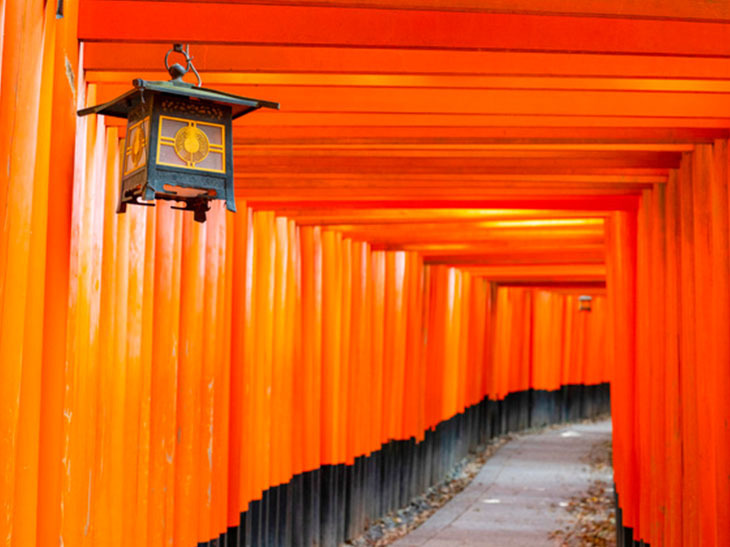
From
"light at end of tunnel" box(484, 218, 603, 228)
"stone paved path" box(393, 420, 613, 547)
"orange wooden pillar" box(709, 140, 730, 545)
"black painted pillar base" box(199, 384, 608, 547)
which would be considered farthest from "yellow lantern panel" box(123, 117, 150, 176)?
"stone paved path" box(393, 420, 613, 547)

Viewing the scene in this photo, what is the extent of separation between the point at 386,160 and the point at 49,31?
3558mm

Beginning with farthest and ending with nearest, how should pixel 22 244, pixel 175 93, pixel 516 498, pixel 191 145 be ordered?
1. pixel 516 498
2. pixel 191 145
3. pixel 175 93
4. pixel 22 244

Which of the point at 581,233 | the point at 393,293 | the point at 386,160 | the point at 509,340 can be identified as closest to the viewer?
the point at 386,160

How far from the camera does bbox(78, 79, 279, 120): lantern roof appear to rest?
346 cm

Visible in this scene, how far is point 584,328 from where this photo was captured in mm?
25703

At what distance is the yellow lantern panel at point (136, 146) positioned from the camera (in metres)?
3.56

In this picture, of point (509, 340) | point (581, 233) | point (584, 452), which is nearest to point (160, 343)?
point (581, 233)

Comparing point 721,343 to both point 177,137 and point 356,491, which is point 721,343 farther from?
point 356,491

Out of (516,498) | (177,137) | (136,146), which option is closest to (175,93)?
(177,137)

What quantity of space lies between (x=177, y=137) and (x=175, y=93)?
0.54 feet

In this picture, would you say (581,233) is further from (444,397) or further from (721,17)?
(721,17)

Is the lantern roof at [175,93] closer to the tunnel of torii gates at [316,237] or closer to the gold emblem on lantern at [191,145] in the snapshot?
the gold emblem on lantern at [191,145]

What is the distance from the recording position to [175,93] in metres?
3.50

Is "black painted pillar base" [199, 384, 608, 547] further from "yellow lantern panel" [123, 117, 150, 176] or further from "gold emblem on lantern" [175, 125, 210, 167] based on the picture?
"gold emblem on lantern" [175, 125, 210, 167]
